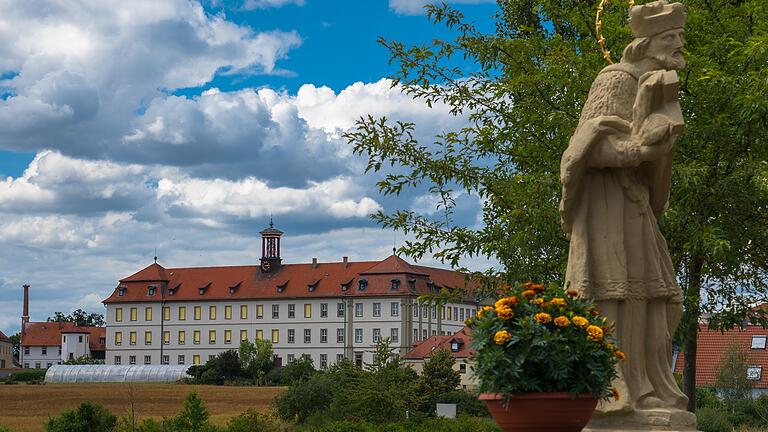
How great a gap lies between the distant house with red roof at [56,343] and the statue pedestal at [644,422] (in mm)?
138780

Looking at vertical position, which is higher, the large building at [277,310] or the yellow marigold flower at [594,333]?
the large building at [277,310]

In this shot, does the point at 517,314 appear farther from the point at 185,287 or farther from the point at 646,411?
the point at 185,287

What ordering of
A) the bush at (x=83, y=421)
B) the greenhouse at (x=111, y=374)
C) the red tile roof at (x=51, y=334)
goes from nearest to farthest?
the bush at (x=83, y=421) < the greenhouse at (x=111, y=374) < the red tile roof at (x=51, y=334)

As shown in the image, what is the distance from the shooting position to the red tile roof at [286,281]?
114000 millimetres

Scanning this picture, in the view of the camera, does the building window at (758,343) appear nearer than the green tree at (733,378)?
No

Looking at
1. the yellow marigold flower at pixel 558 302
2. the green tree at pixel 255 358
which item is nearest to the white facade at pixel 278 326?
the green tree at pixel 255 358

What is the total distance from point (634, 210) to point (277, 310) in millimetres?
113198

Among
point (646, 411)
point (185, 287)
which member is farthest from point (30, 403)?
point (185, 287)

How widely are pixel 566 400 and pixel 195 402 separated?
50.0ft

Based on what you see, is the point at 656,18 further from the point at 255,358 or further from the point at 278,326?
the point at 278,326

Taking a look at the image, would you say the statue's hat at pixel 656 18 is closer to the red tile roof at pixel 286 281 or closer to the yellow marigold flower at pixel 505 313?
the yellow marigold flower at pixel 505 313

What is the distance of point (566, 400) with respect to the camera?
6.18 m

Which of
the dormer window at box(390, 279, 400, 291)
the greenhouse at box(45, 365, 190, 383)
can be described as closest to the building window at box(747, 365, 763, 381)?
the greenhouse at box(45, 365, 190, 383)

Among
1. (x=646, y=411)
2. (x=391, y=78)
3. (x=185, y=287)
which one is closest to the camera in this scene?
(x=646, y=411)
